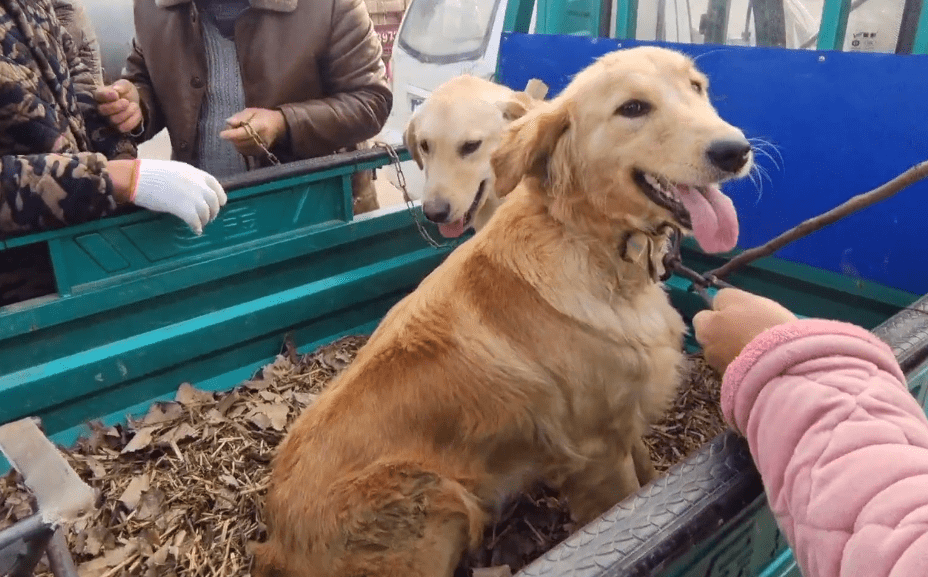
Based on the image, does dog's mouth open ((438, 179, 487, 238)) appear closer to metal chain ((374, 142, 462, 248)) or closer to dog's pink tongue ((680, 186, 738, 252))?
metal chain ((374, 142, 462, 248))

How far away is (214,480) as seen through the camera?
2039mm

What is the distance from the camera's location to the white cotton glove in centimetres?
191

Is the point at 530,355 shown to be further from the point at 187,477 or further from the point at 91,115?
the point at 91,115

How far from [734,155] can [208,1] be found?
2.24 meters

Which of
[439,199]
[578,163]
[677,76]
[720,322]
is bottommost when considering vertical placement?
[439,199]

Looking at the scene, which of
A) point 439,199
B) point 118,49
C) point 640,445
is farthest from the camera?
point 118,49

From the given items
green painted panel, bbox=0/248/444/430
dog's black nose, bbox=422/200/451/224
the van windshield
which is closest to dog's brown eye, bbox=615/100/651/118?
dog's black nose, bbox=422/200/451/224

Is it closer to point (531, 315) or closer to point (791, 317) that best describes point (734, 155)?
point (791, 317)

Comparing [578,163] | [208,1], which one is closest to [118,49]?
[208,1]

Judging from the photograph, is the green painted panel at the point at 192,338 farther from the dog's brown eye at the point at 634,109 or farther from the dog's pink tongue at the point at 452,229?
the dog's brown eye at the point at 634,109

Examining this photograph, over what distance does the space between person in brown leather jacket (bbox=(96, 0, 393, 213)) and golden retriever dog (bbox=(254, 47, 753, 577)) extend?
1.32 meters

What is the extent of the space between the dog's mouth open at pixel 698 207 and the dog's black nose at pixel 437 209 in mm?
1019

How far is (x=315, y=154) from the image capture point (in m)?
2.84

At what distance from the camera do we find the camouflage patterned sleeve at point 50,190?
1757mm
